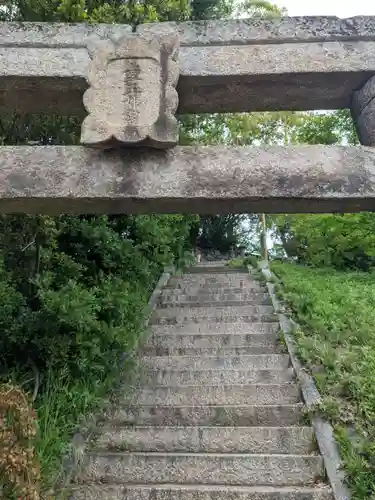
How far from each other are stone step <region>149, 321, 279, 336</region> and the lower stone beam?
153 inches

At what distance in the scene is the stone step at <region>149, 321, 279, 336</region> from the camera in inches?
253

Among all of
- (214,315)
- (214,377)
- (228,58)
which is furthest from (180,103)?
(214,315)

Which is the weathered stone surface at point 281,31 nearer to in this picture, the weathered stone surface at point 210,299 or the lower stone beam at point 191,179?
Answer: the lower stone beam at point 191,179

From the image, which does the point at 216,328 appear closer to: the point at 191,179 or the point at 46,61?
the point at 191,179

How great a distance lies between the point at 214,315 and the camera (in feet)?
23.7

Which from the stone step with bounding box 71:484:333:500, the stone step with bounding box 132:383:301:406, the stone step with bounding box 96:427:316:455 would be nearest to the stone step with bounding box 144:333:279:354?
the stone step with bounding box 132:383:301:406

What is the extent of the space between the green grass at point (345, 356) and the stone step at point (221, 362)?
0.28 meters

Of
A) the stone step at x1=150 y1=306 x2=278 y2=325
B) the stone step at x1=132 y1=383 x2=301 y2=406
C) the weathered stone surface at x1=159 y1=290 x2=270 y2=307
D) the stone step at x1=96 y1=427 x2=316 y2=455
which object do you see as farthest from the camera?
the weathered stone surface at x1=159 y1=290 x2=270 y2=307

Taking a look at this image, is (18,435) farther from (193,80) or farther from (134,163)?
(193,80)

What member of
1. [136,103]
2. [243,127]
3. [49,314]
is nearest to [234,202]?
[136,103]

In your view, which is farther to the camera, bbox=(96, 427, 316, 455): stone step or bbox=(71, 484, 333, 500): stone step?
bbox=(96, 427, 316, 455): stone step

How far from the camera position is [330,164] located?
2629mm

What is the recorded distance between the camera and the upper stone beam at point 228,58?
114 inches

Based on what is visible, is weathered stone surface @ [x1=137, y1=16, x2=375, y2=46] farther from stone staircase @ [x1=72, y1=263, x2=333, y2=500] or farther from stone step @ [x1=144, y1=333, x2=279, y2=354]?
stone step @ [x1=144, y1=333, x2=279, y2=354]
